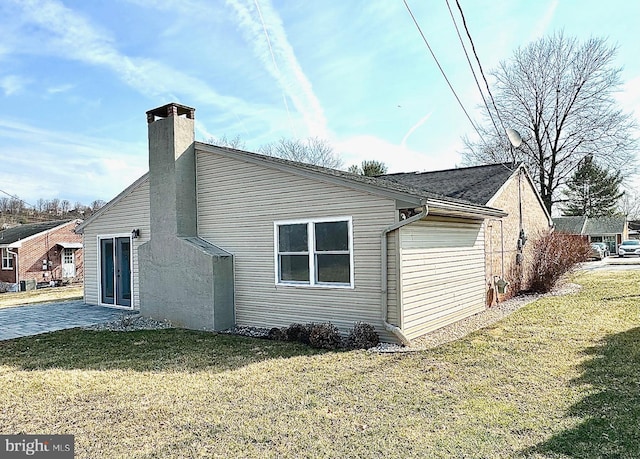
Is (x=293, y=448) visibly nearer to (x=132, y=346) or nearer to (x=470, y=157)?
(x=132, y=346)

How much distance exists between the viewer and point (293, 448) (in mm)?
3537

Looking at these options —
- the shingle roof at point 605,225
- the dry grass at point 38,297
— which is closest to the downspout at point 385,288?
the dry grass at point 38,297

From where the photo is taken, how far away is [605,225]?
43156mm

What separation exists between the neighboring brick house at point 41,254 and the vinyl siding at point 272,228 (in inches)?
895

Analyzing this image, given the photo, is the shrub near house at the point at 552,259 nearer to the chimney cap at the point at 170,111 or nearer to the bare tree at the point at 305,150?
the chimney cap at the point at 170,111

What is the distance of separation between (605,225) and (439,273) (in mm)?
43418

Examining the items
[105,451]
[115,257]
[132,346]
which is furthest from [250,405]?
[115,257]

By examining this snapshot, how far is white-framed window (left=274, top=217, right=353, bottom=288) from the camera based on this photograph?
779 cm

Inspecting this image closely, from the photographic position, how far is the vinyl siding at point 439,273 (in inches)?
295

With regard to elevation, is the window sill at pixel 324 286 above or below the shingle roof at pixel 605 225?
below

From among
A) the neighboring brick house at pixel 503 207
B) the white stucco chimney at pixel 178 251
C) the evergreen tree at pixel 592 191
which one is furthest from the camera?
the evergreen tree at pixel 592 191

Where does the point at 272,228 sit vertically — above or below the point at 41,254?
above

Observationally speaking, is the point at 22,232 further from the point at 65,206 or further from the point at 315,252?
the point at 315,252

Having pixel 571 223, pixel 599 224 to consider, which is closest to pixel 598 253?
pixel 571 223
